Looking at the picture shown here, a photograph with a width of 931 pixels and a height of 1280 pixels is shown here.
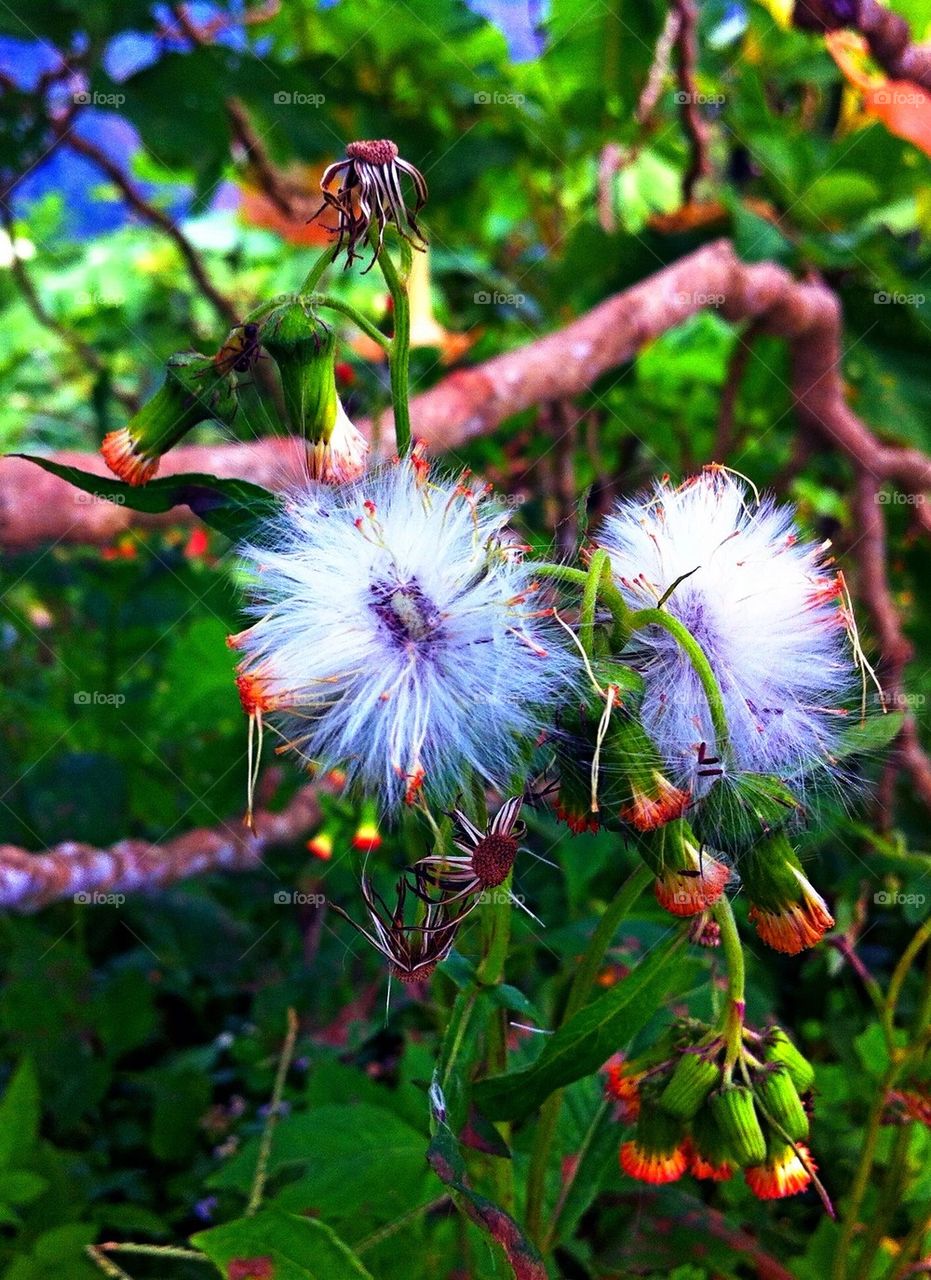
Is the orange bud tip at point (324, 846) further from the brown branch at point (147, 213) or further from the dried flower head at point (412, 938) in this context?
the brown branch at point (147, 213)

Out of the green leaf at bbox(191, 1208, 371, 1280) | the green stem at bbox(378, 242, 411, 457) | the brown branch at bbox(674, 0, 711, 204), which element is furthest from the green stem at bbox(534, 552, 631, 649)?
the brown branch at bbox(674, 0, 711, 204)

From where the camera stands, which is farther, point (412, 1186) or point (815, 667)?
point (412, 1186)

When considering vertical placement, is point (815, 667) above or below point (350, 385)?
below

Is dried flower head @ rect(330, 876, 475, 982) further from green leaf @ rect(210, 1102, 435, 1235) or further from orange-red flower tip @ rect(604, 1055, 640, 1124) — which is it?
green leaf @ rect(210, 1102, 435, 1235)

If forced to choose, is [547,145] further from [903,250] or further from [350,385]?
[350,385]

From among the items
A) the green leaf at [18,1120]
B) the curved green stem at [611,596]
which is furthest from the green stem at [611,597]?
the green leaf at [18,1120]

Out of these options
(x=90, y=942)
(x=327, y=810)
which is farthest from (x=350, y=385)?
(x=90, y=942)

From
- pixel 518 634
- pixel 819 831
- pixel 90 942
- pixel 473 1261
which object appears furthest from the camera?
pixel 90 942
